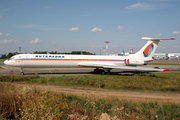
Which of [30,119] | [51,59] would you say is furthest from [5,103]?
[51,59]

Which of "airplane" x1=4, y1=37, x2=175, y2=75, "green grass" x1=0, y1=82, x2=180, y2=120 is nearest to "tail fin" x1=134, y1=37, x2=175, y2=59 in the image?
"airplane" x1=4, y1=37, x2=175, y2=75

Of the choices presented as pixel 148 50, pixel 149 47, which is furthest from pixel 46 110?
pixel 149 47

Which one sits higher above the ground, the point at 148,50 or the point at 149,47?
the point at 149,47

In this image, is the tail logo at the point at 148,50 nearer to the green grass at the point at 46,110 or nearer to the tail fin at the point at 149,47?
the tail fin at the point at 149,47

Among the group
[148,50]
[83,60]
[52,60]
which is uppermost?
[148,50]

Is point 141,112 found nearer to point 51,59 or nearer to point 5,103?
point 5,103

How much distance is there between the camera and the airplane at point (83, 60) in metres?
22.0

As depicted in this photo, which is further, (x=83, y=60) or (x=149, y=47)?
(x=149, y=47)

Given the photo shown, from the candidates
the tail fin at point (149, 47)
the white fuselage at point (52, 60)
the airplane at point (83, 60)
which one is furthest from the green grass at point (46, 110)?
the tail fin at point (149, 47)

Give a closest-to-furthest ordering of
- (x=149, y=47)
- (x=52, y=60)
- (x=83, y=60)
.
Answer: (x=52, y=60) < (x=83, y=60) < (x=149, y=47)

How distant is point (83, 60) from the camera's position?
79.7ft

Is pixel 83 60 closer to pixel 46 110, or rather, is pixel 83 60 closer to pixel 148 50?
pixel 148 50

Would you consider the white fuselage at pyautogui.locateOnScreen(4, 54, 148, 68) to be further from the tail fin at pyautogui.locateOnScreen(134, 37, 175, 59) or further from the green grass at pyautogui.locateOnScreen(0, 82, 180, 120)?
the green grass at pyautogui.locateOnScreen(0, 82, 180, 120)

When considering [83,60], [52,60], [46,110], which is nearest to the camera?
[46,110]
